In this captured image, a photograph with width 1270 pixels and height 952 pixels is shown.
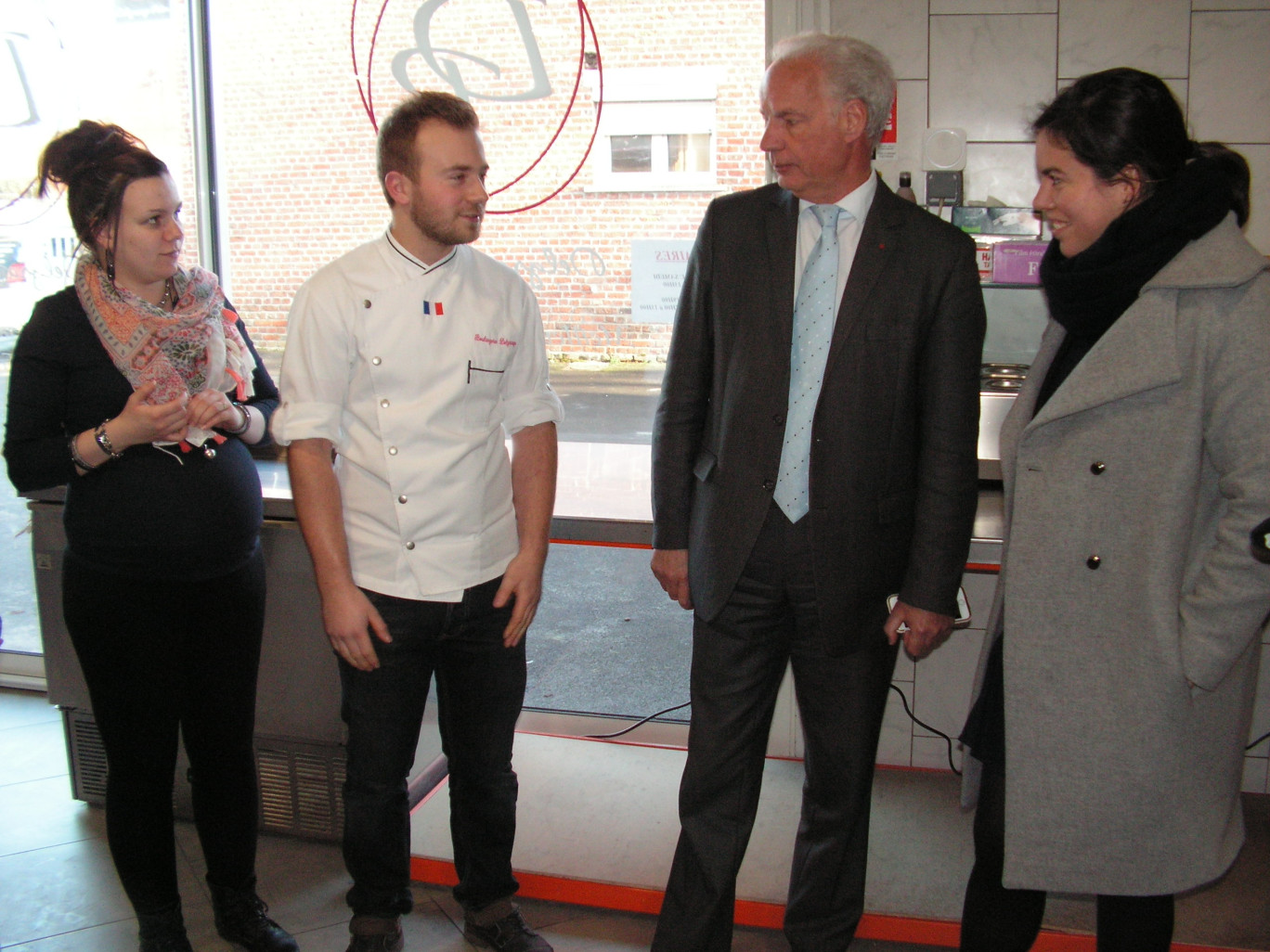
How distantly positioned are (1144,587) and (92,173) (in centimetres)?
166

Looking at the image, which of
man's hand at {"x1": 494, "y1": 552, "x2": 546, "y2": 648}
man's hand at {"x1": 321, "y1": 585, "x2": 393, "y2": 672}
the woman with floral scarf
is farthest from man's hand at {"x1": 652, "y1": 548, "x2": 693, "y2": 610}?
the woman with floral scarf

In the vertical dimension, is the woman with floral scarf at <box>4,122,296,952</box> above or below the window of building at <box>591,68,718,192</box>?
below

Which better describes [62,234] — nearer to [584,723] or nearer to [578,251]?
[578,251]

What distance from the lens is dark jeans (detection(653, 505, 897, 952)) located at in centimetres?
158

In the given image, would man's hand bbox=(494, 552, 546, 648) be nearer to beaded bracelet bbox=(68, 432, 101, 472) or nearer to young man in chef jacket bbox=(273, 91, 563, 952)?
young man in chef jacket bbox=(273, 91, 563, 952)

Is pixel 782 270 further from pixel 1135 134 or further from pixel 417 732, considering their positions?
pixel 417 732

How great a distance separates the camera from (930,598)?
1.53m

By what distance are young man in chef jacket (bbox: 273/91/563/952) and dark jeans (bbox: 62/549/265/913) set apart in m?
0.21

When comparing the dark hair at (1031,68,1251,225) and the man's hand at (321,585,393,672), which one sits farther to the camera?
the man's hand at (321,585,393,672)

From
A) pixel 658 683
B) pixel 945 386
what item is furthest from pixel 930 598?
pixel 658 683

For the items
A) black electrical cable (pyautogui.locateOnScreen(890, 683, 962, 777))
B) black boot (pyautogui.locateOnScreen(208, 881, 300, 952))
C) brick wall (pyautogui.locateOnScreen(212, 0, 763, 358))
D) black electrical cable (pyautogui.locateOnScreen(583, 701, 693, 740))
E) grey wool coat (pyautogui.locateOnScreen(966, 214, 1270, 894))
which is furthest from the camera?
black electrical cable (pyautogui.locateOnScreen(583, 701, 693, 740))

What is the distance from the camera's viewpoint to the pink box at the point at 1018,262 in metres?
2.23

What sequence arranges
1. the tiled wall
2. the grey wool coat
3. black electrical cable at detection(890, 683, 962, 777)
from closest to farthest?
the grey wool coat, the tiled wall, black electrical cable at detection(890, 683, 962, 777)

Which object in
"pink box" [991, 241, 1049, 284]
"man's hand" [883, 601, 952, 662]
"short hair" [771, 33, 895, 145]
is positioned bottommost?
"man's hand" [883, 601, 952, 662]
